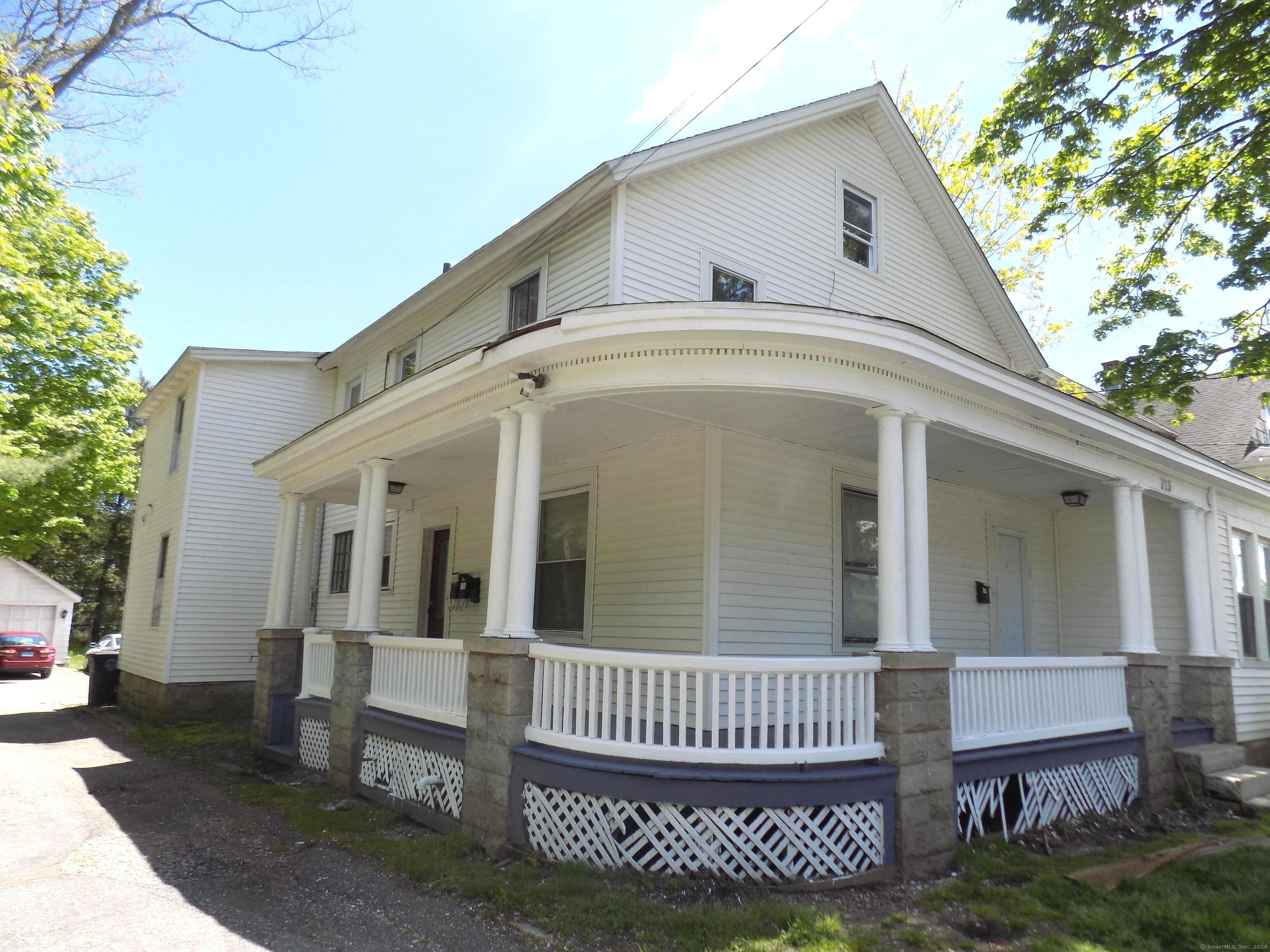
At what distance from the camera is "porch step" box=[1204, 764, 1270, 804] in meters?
8.09

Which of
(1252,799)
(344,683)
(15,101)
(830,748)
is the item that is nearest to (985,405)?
(830,748)

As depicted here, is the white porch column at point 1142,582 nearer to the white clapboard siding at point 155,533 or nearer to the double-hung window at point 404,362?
the double-hung window at point 404,362

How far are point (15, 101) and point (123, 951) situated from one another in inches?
374

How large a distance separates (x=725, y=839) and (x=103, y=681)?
1601cm

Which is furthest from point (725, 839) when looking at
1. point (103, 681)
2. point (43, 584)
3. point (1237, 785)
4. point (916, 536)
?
point (43, 584)

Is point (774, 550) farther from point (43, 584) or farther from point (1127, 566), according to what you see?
point (43, 584)

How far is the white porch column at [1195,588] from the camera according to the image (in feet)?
31.3

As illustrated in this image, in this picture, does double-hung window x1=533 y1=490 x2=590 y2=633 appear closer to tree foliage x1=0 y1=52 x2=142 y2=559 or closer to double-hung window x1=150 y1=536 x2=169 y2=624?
double-hung window x1=150 y1=536 x2=169 y2=624

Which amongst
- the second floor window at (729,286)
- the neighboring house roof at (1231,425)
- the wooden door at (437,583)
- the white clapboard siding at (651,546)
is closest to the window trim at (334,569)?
the wooden door at (437,583)

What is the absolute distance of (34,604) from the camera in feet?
105

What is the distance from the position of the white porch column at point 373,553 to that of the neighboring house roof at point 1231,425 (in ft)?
41.7

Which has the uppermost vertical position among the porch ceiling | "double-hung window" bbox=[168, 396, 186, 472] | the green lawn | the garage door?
"double-hung window" bbox=[168, 396, 186, 472]

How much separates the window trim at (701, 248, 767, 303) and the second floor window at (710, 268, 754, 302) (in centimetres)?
2

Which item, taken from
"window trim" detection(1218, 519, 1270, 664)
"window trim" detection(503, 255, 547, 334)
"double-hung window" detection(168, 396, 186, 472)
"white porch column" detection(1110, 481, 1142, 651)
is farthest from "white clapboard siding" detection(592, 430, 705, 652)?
"double-hung window" detection(168, 396, 186, 472)
